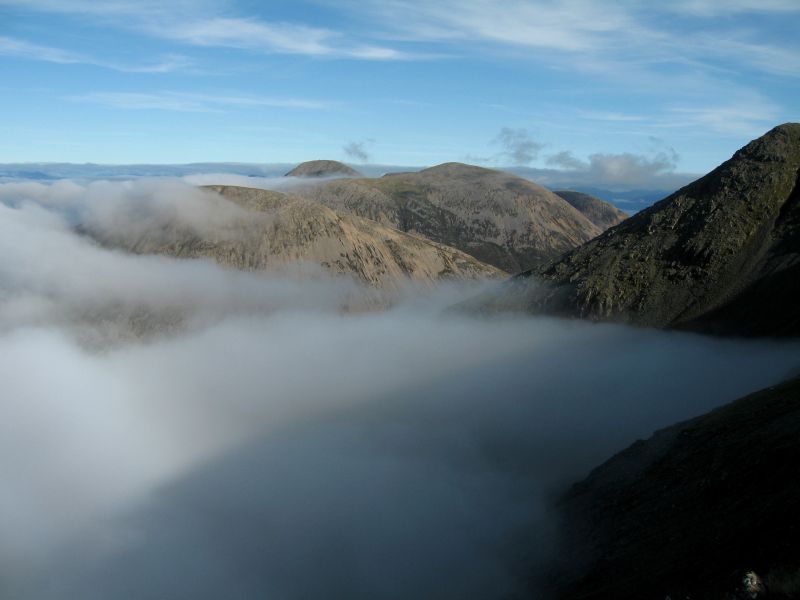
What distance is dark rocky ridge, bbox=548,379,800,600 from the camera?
28266 millimetres

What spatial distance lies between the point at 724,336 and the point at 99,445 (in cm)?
16510

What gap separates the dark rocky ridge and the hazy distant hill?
2637 inches

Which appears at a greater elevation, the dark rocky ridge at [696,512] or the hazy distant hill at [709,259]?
the hazy distant hill at [709,259]

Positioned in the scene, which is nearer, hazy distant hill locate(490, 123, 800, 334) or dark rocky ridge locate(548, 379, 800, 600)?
dark rocky ridge locate(548, 379, 800, 600)

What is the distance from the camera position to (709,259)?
433 ft

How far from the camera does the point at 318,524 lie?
86.5 m

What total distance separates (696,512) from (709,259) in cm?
10463

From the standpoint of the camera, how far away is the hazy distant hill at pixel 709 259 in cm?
12050

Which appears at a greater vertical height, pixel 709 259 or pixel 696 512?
pixel 709 259

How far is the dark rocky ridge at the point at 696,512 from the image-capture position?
2827 cm

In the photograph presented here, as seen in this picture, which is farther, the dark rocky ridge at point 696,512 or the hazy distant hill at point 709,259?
the hazy distant hill at point 709,259

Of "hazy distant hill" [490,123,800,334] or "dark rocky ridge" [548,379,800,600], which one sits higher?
"hazy distant hill" [490,123,800,334]

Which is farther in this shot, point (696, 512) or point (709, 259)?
A: point (709, 259)

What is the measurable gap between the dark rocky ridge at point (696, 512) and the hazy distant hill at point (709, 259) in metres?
67.0
